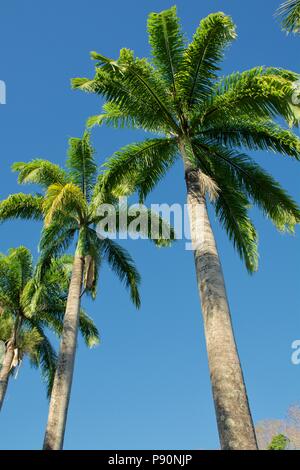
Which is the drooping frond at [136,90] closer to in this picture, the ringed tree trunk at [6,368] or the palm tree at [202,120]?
the palm tree at [202,120]

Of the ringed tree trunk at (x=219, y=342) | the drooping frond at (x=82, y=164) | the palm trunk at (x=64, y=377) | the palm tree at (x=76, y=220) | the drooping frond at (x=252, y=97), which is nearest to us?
the ringed tree trunk at (x=219, y=342)

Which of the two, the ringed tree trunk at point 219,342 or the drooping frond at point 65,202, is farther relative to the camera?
the drooping frond at point 65,202

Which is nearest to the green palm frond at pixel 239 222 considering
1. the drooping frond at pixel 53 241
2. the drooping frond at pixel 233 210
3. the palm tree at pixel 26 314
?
the drooping frond at pixel 233 210

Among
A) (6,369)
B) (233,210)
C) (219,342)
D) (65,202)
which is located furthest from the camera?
(6,369)

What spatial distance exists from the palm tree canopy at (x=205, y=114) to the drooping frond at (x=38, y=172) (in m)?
4.25

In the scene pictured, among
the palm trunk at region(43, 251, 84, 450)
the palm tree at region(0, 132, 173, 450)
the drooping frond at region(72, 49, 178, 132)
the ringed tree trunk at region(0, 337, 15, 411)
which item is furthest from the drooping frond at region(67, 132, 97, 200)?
the ringed tree trunk at region(0, 337, 15, 411)

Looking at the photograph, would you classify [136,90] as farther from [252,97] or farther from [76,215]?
[76,215]

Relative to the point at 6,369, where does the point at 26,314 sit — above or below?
above

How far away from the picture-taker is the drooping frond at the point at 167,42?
13.0 metres

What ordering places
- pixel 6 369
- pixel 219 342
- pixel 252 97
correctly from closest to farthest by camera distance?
pixel 219 342, pixel 252 97, pixel 6 369

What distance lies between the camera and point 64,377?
1465 centimetres

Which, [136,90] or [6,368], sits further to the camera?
[6,368]

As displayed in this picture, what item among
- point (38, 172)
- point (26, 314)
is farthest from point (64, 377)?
point (26, 314)

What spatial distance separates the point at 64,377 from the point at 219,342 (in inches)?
284
